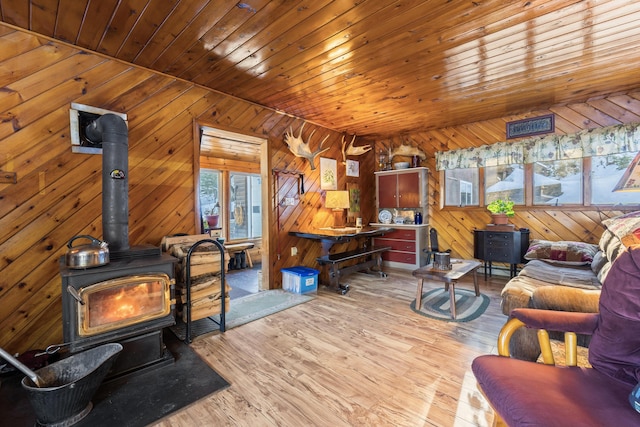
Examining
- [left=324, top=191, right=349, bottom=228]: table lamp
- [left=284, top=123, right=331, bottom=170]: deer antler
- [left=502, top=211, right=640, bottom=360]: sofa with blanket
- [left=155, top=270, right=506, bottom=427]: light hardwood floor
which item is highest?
[left=284, top=123, right=331, bottom=170]: deer antler

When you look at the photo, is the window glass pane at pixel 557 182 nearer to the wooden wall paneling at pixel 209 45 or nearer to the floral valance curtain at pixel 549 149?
the floral valance curtain at pixel 549 149

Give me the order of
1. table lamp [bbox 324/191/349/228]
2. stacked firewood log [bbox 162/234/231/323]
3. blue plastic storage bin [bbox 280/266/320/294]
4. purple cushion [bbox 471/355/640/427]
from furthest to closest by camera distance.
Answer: table lamp [bbox 324/191/349/228]
blue plastic storage bin [bbox 280/266/320/294]
stacked firewood log [bbox 162/234/231/323]
purple cushion [bbox 471/355/640/427]

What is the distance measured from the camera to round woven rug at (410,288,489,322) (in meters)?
2.97

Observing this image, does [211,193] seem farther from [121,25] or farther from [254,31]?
[254,31]

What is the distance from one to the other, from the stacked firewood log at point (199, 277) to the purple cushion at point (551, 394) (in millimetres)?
2229

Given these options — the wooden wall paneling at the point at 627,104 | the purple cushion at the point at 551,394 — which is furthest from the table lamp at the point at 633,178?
the wooden wall paneling at the point at 627,104

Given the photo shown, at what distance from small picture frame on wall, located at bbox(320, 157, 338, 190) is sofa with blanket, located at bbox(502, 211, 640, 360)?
9.76 ft

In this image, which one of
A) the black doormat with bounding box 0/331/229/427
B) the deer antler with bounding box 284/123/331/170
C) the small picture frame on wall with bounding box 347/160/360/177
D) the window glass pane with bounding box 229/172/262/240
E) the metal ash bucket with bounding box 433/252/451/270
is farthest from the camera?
the window glass pane with bounding box 229/172/262/240

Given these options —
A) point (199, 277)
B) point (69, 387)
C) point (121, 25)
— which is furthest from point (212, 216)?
point (69, 387)

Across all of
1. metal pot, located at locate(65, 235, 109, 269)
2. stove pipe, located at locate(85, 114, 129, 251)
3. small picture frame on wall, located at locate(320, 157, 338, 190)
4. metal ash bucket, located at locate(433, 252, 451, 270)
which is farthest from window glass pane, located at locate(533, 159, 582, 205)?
metal pot, located at locate(65, 235, 109, 269)

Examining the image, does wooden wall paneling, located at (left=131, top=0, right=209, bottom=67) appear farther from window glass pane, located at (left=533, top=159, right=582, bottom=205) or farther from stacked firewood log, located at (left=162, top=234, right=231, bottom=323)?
window glass pane, located at (left=533, top=159, right=582, bottom=205)

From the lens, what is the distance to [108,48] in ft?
7.89

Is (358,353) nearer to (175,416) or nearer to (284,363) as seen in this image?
(284,363)

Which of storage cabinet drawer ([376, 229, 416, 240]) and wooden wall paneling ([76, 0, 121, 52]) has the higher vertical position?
wooden wall paneling ([76, 0, 121, 52])
